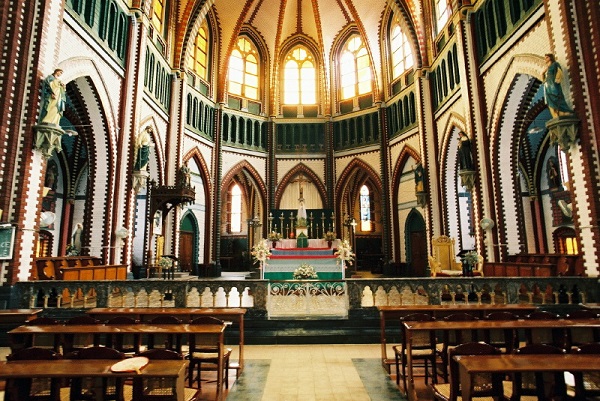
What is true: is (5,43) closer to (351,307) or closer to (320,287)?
(320,287)

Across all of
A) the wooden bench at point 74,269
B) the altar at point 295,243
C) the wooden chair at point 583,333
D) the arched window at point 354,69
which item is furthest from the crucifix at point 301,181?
the wooden chair at point 583,333

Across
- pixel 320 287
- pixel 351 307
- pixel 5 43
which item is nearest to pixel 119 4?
pixel 5 43

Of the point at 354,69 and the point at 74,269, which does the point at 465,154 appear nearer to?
the point at 354,69

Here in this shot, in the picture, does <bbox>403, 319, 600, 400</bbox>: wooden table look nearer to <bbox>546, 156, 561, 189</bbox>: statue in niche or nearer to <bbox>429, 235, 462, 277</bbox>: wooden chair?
<bbox>429, 235, 462, 277</bbox>: wooden chair

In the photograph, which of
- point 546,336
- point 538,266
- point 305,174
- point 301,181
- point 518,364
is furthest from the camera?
point 301,181

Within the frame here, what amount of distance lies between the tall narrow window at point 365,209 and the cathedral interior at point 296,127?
0.09m

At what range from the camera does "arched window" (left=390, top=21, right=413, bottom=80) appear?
2061cm

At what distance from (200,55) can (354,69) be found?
981cm

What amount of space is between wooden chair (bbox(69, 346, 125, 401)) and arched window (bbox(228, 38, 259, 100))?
22.1 meters

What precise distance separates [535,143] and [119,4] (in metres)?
20.4

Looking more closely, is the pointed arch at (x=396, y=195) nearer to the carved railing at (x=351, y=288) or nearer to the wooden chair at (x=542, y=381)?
the carved railing at (x=351, y=288)

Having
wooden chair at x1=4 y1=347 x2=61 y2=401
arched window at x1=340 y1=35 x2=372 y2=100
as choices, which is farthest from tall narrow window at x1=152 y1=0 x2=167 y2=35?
wooden chair at x1=4 y1=347 x2=61 y2=401

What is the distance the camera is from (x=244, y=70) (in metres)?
24.7

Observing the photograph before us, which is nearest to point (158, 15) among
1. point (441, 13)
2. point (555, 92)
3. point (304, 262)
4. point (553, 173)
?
point (441, 13)
